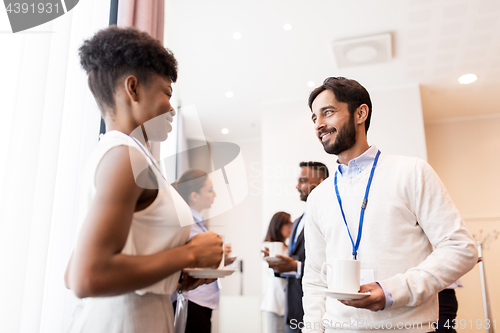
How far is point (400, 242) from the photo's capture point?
3.76 feet

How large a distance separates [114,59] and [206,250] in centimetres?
43

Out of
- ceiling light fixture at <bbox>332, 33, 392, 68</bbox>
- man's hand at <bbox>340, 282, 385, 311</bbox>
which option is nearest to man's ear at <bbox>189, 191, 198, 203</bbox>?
man's hand at <bbox>340, 282, 385, 311</bbox>

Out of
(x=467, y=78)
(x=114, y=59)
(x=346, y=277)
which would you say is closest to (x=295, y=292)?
(x=346, y=277)

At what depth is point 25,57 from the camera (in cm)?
122

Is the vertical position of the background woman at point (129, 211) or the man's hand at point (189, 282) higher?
the background woman at point (129, 211)

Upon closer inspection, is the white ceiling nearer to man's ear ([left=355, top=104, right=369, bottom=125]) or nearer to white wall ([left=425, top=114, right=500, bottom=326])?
white wall ([left=425, top=114, right=500, bottom=326])

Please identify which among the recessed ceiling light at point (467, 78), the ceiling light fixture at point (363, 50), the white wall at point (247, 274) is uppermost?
the ceiling light fixture at point (363, 50)

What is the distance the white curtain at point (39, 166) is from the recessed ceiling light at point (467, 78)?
3.72 m

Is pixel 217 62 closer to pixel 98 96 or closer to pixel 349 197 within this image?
pixel 349 197

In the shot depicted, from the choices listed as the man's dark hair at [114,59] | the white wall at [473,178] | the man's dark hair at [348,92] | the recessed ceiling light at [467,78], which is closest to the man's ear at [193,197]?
the man's dark hair at [114,59]

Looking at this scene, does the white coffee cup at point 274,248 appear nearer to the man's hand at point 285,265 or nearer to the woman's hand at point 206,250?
the man's hand at point 285,265

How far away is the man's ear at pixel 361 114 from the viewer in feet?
4.76

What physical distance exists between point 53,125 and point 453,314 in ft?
8.36

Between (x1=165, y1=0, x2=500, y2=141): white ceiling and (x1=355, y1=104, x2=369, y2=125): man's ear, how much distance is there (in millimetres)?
960
